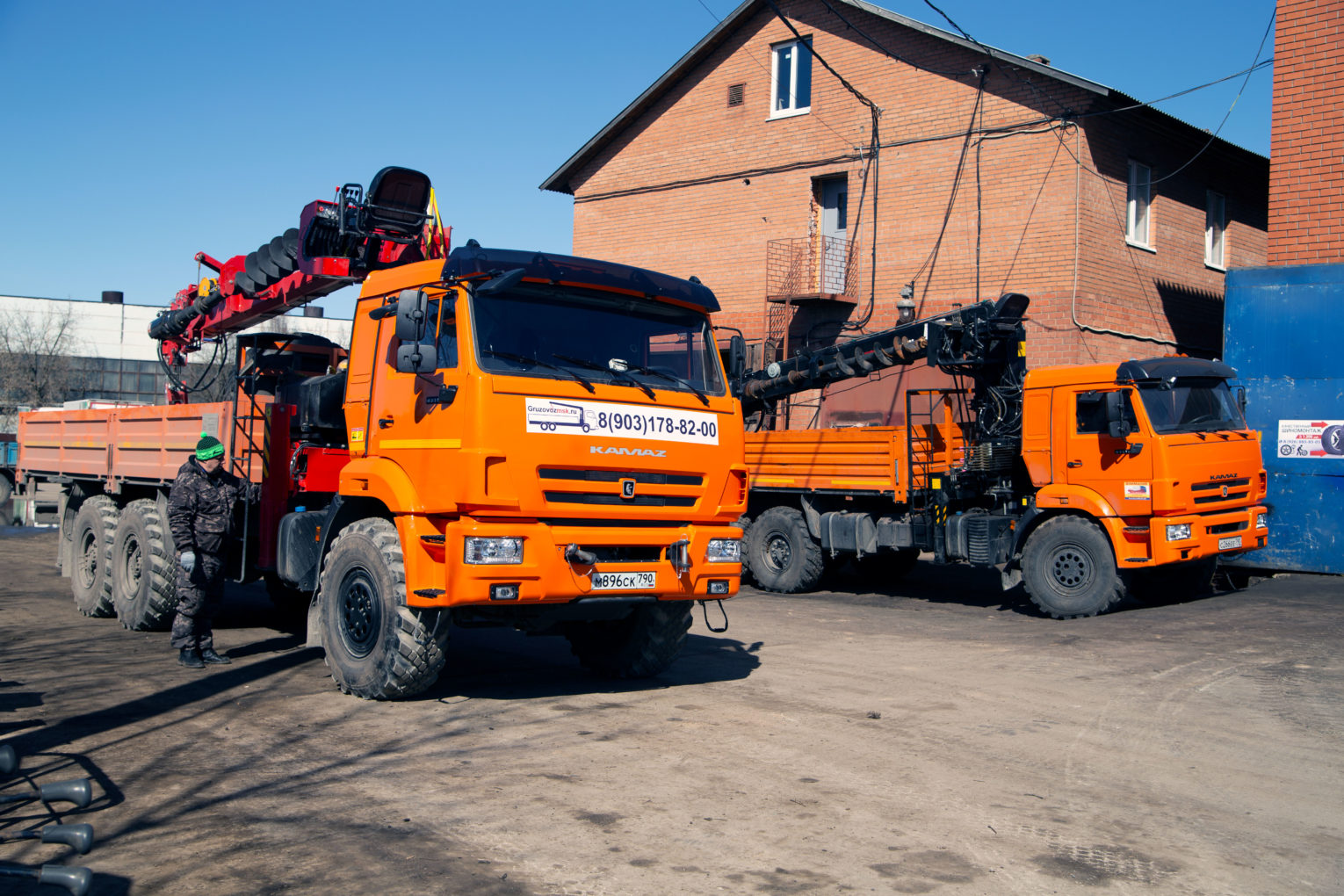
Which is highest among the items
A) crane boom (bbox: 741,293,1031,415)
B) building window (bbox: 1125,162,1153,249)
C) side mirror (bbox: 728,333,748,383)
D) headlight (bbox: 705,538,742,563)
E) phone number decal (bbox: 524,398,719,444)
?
building window (bbox: 1125,162,1153,249)

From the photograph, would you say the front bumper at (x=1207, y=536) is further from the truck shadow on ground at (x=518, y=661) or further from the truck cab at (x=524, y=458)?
the truck cab at (x=524, y=458)

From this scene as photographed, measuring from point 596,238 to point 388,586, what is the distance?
20.2 metres

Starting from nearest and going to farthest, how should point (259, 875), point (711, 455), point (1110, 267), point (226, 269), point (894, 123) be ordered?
point (259, 875) → point (711, 455) → point (226, 269) → point (1110, 267) → point (894, 123)

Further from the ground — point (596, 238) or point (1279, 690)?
point (596, 238)

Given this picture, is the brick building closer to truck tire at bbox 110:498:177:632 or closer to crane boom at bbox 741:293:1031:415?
crane boom at bbox 741:293:1031:415

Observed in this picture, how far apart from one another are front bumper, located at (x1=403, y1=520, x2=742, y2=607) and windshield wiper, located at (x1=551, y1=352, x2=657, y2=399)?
0.91 meters

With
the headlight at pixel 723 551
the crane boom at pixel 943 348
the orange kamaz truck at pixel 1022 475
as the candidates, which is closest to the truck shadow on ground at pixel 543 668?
the headlight at pixel 723 551

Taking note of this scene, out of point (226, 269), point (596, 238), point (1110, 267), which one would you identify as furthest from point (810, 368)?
point (596, 238)

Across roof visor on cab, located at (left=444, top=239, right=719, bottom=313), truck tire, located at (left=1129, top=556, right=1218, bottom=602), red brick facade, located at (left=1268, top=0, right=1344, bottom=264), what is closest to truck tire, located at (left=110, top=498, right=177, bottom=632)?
roof visor on cab, located at (left=444, top=239, right=719, bottom=313)

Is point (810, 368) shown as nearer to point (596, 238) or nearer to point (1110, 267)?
point (1110, 267)

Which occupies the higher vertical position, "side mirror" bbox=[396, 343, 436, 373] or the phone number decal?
"side mirror" bbox=[396, 343, 436, 373]

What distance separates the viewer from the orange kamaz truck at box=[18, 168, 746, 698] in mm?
6832

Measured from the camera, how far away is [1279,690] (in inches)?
335

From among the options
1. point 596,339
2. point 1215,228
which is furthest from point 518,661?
point 1215,228
